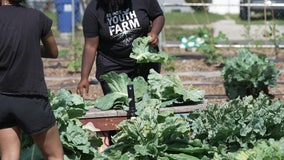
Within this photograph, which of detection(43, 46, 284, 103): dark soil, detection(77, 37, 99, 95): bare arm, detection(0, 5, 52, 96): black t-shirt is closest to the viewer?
detection(0, 5, 52, 96): black t-shirt

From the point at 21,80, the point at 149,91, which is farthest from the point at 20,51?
the point at 149,91

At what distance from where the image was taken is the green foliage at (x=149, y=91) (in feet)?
20.2

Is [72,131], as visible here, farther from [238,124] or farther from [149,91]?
[238,124]

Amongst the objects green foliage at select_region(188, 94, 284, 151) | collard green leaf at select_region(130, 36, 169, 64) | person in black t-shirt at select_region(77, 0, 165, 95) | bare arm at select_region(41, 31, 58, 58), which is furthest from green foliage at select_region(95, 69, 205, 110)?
bare arm at select_region(41, 31, 58, 58)

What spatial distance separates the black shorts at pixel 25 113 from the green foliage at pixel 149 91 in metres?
1.42

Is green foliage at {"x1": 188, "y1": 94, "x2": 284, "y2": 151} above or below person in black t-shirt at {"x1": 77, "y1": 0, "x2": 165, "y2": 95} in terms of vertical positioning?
below

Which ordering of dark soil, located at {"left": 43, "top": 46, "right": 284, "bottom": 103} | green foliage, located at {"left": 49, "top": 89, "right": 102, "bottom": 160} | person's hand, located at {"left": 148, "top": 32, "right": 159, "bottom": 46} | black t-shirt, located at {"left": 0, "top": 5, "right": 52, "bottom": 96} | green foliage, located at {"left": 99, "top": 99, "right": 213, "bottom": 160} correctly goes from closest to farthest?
black t-shirt, located at {"left": 0, "top": 5, "right": 52, "bottom": 96}, green foliage, located at {"left": 99, "top": 99, "right": 213, "bottom": 160}, green foliage, located at {"left": 49, "top": 89, "right": 102, "bottom": 160}, person's hand, located at {"left": 148, "top": 32, "right": 159, "bottom": 46}, dark soil, located at {"left": 43, "top": 46, "right": 284, "bottom": 103}

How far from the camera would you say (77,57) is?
1373cm

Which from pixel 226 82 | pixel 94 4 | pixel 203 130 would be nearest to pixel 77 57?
pixel 226 82

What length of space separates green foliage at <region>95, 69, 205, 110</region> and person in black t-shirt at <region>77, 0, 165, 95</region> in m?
0.24

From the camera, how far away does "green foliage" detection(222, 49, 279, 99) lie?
930 cm

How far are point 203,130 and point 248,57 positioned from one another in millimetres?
3939

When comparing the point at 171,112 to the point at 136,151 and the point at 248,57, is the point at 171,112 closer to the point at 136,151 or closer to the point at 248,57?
the point at 136,151

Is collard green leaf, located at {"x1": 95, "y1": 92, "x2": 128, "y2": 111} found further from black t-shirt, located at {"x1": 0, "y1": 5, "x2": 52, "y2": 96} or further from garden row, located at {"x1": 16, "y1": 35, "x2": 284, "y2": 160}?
black t-shirt, located at {"x1": 0, "y1": 5, "x2": 52, "y2": 96}
